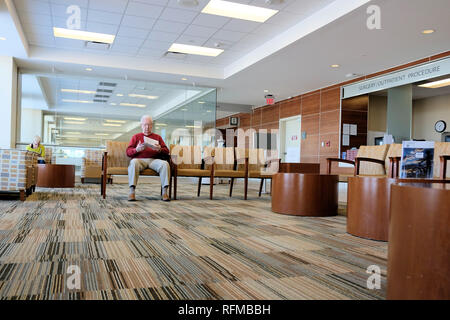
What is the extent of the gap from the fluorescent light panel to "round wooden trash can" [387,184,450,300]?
7.16 m

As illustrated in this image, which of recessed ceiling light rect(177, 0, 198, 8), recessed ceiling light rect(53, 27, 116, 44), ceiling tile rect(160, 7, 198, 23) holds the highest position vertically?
recessed ceiling light rect(53, 27, 116, 44)

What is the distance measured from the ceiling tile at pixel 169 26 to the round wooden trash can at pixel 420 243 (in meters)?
5.85

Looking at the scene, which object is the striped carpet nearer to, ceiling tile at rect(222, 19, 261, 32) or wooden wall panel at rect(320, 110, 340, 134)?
ceiling tile at rect(222, 19, 261, 32)

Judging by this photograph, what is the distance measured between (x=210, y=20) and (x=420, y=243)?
576cm

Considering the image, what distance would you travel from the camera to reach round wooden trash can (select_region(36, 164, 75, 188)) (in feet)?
23.6

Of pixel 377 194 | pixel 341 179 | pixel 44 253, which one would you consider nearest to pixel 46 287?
pixel 44 253

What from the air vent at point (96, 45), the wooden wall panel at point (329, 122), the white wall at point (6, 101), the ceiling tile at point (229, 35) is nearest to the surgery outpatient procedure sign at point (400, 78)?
the wooden wall panel at point (329, 122)

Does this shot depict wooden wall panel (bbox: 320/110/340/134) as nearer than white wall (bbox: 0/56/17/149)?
No

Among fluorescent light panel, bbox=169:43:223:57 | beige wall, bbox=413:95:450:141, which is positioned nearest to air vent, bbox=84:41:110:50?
fluorescent light panel, bbox=169:43:223:57

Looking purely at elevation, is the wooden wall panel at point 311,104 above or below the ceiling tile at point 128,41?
below

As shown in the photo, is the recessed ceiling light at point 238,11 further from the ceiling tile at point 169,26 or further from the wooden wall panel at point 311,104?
the wooden wall panel at point 311,104

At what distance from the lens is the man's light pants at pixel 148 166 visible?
196 inches

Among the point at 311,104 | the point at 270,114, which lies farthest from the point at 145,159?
the point at 270,114

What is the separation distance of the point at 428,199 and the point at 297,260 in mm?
1051
